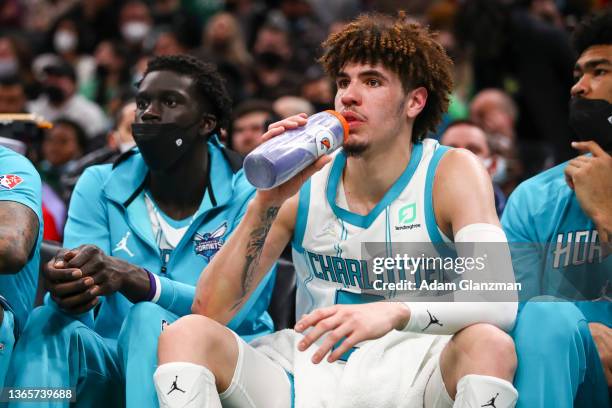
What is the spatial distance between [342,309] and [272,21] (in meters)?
6.70

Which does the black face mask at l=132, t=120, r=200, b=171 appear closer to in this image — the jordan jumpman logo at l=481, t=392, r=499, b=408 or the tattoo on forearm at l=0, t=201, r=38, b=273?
the tattoo on forearm at l=0, t=201, r=38, b=273

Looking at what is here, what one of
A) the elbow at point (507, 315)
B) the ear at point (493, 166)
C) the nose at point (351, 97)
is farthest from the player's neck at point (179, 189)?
the ear at point (493, 166)

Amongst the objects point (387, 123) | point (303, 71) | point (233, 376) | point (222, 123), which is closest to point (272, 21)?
point (303, 71)

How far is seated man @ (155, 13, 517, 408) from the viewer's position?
9.72 ft

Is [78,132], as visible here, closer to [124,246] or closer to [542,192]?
[124,246]

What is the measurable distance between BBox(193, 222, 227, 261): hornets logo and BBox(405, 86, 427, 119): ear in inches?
36.2

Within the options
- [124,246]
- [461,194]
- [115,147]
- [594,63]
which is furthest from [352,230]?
[115,147]

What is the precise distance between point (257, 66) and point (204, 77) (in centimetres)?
460

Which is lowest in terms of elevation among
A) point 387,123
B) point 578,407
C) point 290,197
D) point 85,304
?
point 578,407

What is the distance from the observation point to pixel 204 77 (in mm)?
4293

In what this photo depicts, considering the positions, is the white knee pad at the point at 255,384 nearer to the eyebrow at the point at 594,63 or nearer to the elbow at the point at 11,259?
the elbow at the point at 11,259

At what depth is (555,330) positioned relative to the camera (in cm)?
300

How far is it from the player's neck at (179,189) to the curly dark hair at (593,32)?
1704 mm

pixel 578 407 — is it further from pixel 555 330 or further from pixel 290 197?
pixel 290 197
